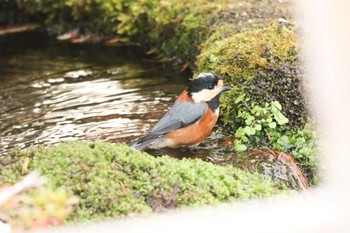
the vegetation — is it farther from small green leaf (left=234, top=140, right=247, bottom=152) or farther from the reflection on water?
the reflection on water

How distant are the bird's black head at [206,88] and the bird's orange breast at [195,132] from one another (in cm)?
11

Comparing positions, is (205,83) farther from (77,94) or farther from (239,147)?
(77,94)

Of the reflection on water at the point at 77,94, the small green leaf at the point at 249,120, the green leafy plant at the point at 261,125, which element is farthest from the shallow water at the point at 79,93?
the small green leaf at the point at 249,120


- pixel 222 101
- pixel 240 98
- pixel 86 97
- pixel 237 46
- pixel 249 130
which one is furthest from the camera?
pixel 86 97

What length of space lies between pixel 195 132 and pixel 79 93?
2.25 m

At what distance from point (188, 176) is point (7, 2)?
7126 millimetres

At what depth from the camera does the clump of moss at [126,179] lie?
10.8 feet

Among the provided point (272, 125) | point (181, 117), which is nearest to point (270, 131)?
point (272, 125)

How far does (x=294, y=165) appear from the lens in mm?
4504

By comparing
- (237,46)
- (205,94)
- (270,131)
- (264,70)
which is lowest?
(270,131)

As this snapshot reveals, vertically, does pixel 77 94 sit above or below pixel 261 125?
below

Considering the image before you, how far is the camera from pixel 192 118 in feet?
16.1

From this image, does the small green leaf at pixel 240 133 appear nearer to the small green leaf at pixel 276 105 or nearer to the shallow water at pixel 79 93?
the shallow water at pixel 79 93

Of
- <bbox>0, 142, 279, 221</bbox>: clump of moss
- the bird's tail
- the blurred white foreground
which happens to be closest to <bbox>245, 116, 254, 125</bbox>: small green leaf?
the bird's tail
